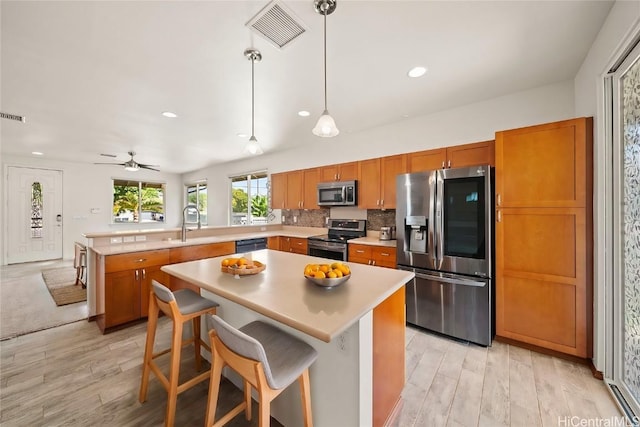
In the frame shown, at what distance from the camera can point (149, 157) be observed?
5.98 meters

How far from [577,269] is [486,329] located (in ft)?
2.96

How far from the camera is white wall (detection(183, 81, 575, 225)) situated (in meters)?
2.64

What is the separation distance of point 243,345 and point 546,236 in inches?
103

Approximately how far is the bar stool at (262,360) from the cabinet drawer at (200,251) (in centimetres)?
223

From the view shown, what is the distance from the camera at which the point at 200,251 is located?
3379 mm

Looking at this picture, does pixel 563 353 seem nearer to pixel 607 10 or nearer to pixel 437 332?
pixel 437 332

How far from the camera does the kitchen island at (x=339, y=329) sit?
109cm

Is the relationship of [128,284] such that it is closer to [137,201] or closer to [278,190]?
[278,190]

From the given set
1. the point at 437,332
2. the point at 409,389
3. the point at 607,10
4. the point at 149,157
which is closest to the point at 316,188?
the point at 437,332

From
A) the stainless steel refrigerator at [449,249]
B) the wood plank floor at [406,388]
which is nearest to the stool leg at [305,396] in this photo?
the wood plank floor at [406,388]

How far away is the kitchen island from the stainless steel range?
1.86 m

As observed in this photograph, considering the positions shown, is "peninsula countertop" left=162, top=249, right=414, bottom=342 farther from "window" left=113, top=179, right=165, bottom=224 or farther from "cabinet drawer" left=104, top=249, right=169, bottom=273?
"window" left=113, top=179, right=165, bottom=224

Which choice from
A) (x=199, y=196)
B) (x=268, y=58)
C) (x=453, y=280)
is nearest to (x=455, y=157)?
(x=453, y=280)

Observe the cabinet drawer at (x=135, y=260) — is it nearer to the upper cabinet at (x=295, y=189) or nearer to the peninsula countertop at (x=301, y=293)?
the peninsula countertop at (x=301, y=293)
